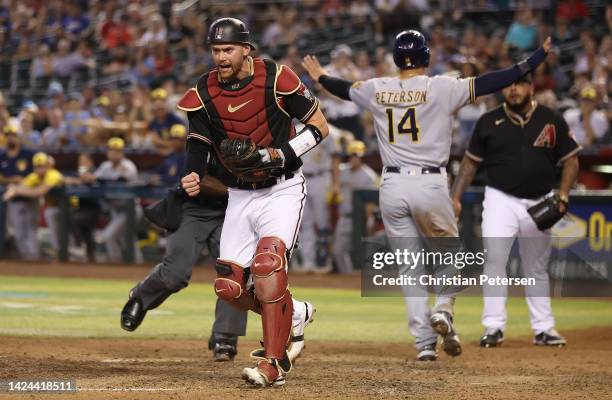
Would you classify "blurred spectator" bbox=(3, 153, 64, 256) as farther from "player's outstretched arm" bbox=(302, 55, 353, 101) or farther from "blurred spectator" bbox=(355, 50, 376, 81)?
"player's outstretched arm" bbox=(302, 55, 353, 101)

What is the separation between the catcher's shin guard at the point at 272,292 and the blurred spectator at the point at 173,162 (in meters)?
8.21

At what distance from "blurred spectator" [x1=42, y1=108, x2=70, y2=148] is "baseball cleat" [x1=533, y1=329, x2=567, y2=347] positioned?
12.4 meters

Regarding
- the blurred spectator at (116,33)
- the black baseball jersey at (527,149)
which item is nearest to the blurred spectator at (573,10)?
the blurred spectator at (116,33)

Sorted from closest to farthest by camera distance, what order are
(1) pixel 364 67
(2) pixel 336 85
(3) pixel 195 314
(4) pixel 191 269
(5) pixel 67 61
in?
(4) pixel 191 269 < (2) pixel 336 85 < (3) pixel 195 314 < (1) pixel 364 67 < (5) pixel 67 61

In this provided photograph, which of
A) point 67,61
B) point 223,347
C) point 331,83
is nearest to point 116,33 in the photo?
point 67,61

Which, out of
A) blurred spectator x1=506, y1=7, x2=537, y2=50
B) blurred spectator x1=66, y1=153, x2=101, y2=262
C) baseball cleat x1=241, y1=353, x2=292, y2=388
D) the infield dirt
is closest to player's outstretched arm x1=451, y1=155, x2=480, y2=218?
the infield dirt

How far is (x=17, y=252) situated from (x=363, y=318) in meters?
8.43

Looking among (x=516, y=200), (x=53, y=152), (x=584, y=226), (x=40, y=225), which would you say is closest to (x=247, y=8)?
(x=53, y=152)

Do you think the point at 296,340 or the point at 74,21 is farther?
the point at 74,21

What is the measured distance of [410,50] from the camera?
326 inches

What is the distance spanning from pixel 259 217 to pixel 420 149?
182 centimetres

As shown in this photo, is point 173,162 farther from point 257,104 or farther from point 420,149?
point 257,104

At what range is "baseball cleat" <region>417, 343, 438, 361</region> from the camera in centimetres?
825

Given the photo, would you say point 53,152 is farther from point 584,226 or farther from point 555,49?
point 584,226
